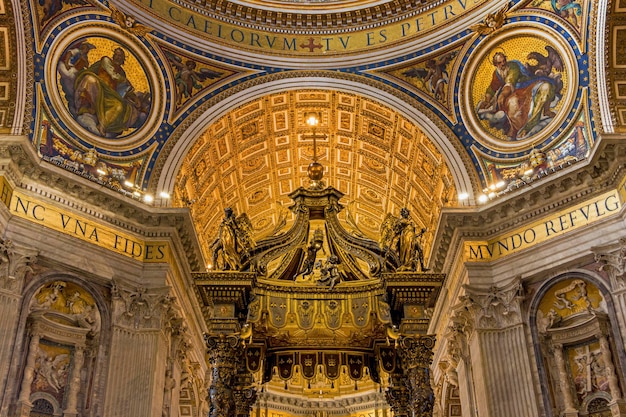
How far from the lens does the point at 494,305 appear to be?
1290 centimetres

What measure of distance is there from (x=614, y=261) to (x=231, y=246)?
625cm

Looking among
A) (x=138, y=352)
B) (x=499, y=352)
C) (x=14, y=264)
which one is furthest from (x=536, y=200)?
(x=14, y=264)

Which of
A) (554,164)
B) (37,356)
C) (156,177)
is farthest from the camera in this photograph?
(156,177)

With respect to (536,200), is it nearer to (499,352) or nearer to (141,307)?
(499,352)

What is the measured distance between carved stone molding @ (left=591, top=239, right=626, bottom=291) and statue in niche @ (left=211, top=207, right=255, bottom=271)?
5.79 m

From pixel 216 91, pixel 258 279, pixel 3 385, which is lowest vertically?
pixel 3 385

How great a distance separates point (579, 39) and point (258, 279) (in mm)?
7885

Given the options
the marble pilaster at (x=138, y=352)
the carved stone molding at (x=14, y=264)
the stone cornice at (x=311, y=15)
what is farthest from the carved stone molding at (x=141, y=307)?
the stone cornice at (x=311, y=15)

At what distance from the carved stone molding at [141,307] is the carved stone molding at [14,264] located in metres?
1.53

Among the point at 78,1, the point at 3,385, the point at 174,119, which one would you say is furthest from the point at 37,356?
the point at 78,1

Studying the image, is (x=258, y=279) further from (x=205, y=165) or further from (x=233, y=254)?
(x=205, y=165)

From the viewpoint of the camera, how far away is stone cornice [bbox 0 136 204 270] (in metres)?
11.8

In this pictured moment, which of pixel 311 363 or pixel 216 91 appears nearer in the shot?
pixel 311 363

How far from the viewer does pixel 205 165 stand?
16.6 m
